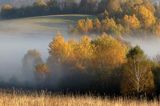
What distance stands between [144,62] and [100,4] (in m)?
127

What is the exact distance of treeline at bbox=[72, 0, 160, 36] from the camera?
506ft

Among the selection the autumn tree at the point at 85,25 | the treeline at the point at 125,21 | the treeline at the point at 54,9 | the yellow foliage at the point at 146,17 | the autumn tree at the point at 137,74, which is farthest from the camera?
the treeline at the point at 54,9

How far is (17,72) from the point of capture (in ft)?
366

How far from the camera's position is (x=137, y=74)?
2194 inches

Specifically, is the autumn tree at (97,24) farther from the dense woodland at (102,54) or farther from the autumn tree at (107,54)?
the autumn tree at (107,54)

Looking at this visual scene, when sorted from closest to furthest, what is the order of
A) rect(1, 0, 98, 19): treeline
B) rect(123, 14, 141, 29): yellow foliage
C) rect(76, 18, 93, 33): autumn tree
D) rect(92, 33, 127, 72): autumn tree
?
rect(92, 33, 127, 72): autumn tree < rect(123, 14, 141, 29): yellow foliage < rect(76, 18, 93, 33): autumn tree < rect(1, 0, 98, 19): treeline

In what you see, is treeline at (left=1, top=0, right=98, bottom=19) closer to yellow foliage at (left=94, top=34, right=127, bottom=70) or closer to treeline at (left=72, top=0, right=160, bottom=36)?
treeline at (left=72, top=0, right=160, bottom=36)

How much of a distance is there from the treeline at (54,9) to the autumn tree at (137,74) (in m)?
118

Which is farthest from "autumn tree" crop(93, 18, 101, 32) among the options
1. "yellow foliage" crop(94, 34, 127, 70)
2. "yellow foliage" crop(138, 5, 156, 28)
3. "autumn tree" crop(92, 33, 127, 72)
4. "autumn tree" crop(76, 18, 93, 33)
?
"yellow foliage" crop(94, 34, 127, 70)

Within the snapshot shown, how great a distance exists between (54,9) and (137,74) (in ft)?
431

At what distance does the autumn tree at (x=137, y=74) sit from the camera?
175 feet

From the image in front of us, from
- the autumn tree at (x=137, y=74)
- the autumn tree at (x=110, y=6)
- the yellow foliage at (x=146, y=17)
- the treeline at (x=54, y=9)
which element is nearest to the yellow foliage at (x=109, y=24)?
the yellow foliage at (x=146, y=17)

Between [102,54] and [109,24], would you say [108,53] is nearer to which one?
[102,54]

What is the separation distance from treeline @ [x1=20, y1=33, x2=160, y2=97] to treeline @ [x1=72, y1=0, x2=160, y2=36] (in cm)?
4316
